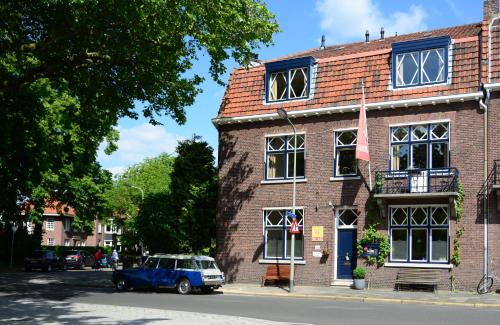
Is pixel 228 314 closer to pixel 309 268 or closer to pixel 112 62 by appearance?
pixel 112 62

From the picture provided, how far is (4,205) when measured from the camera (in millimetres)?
33438

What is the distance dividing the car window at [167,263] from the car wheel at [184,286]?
730 mm

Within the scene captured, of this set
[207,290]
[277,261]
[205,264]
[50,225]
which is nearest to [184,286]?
[205,264]

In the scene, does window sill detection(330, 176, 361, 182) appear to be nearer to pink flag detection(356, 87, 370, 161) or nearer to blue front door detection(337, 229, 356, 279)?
pink flag detection(356, 87, 370, 161)

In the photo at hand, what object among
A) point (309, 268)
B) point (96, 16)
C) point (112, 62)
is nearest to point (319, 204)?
point (309, 268)

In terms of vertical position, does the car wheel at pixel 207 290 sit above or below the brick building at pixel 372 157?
below

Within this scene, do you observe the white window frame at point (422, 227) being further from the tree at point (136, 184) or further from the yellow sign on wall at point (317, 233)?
the tree at point (136, 184)

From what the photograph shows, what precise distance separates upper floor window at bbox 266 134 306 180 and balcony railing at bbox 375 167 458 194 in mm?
4023

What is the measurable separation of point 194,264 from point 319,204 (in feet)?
20.8

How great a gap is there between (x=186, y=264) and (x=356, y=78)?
35.2 feet

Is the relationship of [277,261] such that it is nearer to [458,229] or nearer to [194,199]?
[194,199]

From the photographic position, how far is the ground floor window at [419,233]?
2469cm

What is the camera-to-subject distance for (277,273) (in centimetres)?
2770

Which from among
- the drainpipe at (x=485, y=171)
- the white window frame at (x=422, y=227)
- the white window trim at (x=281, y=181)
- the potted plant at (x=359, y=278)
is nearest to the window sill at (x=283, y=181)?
the white window trim at (x=281, y=181)
